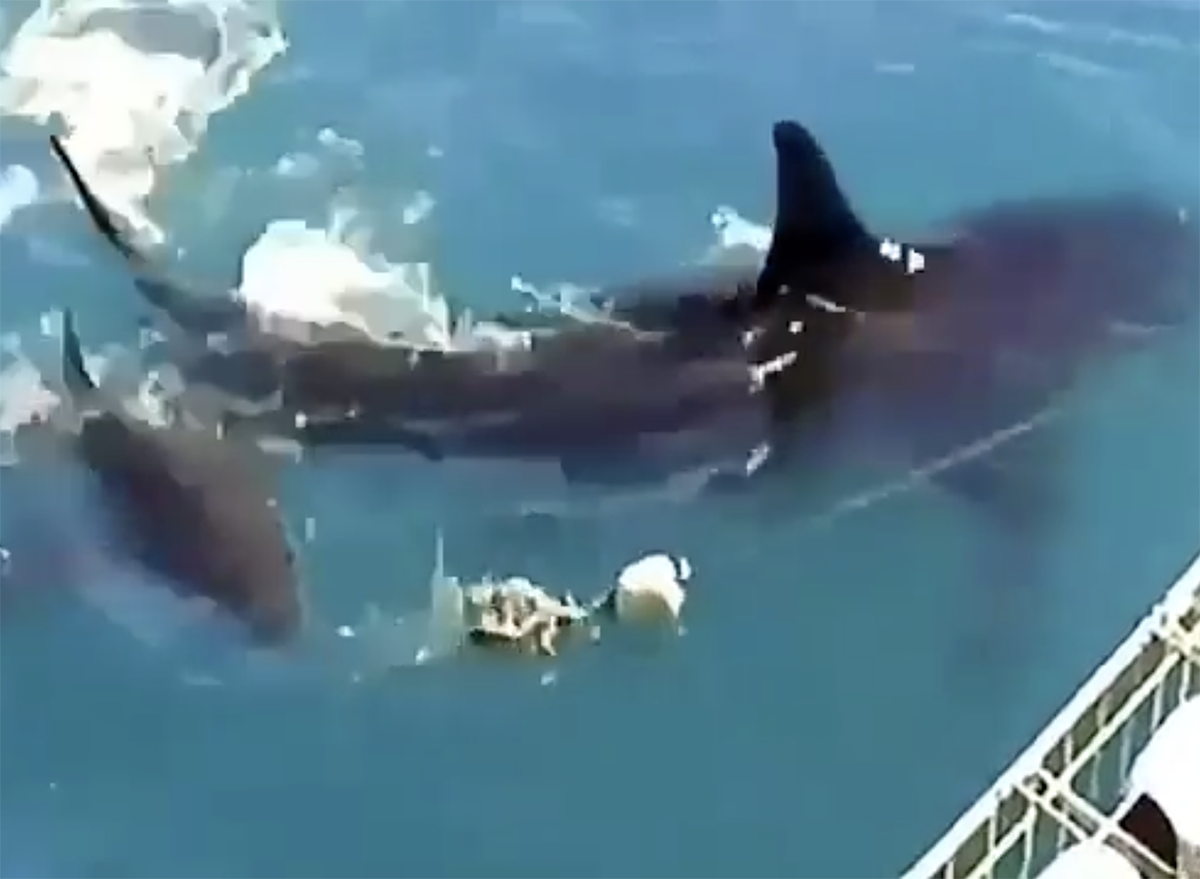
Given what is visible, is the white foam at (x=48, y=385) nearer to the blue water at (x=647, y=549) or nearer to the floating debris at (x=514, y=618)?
the blue water at (x=647, y=549)

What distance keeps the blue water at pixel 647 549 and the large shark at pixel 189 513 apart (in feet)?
0.15

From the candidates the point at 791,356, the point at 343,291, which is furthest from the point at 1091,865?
the point at 343,291

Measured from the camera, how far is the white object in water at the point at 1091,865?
1147mm

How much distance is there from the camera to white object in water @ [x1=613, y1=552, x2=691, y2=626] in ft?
6.29

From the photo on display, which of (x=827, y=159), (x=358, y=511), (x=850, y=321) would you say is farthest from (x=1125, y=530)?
(x=358, y=511)

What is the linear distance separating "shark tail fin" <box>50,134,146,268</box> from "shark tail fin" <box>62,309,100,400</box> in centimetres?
9

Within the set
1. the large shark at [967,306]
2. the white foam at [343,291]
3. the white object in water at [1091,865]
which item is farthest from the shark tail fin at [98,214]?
the white object in water at [1091,865]

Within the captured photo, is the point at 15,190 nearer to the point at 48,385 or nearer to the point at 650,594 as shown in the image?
the point at 48,385

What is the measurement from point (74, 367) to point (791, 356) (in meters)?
0.65

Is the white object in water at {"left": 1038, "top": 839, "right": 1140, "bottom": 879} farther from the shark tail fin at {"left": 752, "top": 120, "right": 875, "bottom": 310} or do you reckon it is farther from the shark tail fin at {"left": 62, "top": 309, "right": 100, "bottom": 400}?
the shark tail fin at {"left": 62, "top": 309, "right": 100, "bottom": 400}

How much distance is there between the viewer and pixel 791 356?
2.10 m

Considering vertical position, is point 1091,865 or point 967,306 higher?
point 1091,865

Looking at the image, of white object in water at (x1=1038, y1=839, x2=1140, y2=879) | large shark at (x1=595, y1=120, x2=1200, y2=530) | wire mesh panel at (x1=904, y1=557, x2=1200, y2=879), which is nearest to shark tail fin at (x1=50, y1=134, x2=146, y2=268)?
large shark at (x1=595, y1=120, x2=1200, y2=530)

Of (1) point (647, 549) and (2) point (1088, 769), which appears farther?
(1) point (647, 549)
